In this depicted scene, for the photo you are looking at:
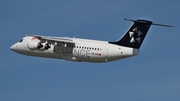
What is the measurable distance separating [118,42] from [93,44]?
2277 millimetres

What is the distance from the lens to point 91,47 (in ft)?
202

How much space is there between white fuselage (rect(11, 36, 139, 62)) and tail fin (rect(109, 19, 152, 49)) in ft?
1.99

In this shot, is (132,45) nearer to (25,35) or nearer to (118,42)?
(118,42)

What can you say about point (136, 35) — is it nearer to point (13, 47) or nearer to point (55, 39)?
point (55, 39)

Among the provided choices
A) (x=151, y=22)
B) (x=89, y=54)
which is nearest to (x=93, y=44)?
(x=89, y=54)

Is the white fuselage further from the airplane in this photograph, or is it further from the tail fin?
the tail fin

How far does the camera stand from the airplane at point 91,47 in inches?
2391

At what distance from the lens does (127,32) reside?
202 feet

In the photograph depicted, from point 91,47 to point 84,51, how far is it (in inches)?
30.5

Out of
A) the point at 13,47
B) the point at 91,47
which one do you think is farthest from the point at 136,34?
the point at 13,47

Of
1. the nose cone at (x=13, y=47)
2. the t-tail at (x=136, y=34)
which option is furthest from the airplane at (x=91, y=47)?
the nose cone at (x=13, y=47)

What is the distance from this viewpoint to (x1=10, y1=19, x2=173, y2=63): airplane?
199ft

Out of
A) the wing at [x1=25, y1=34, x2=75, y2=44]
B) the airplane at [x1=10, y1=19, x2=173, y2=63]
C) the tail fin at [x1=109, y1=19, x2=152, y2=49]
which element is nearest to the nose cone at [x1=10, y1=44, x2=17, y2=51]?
the airplane at [x1=10, y1=19, x2=173, y2=63]

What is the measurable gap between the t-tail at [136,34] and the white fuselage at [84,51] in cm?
61
